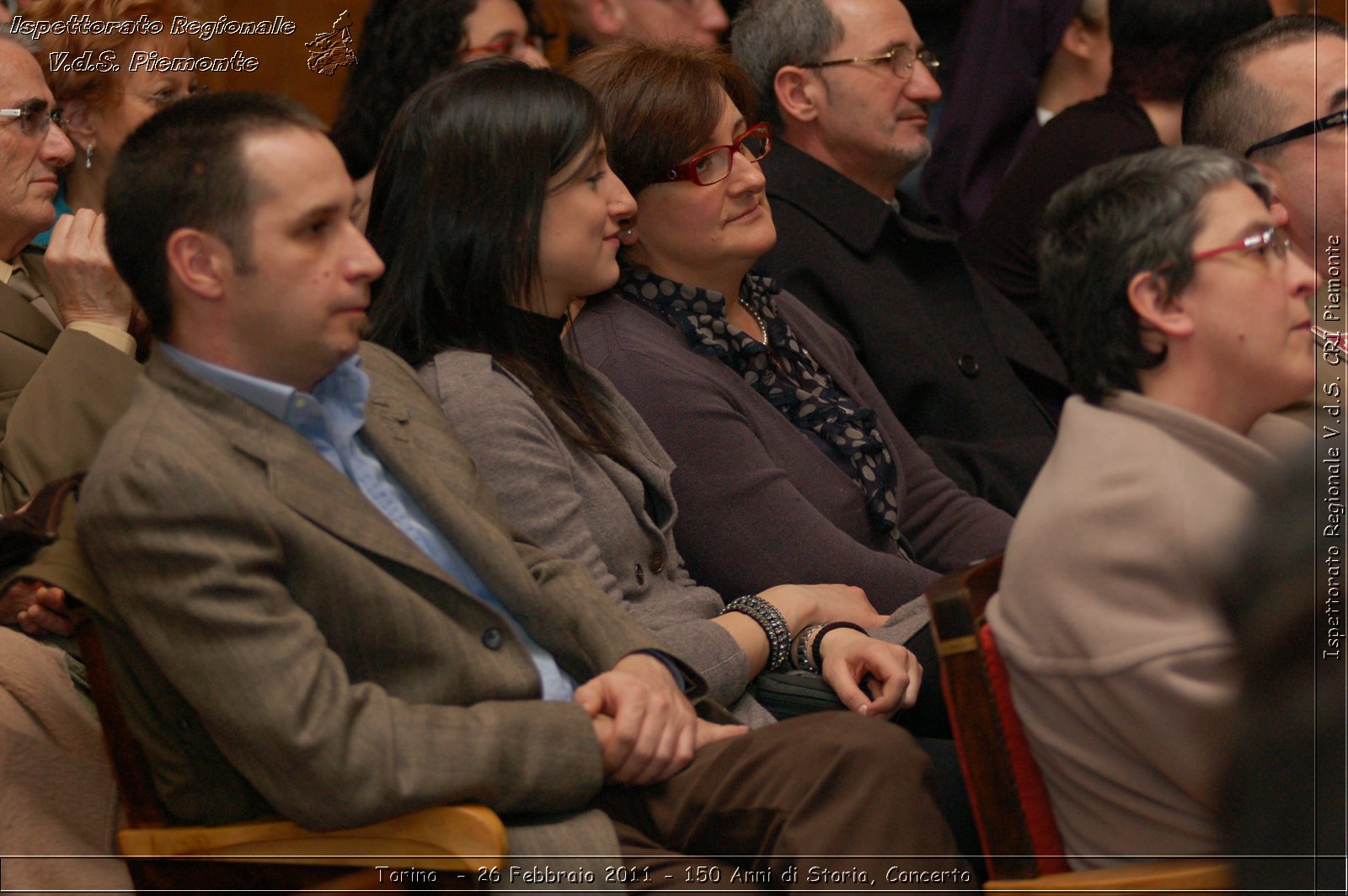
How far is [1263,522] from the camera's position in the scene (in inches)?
41.5

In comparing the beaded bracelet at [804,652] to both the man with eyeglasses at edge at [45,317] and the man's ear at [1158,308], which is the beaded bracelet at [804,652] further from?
the man with eyeglasses at edge at [45,317]

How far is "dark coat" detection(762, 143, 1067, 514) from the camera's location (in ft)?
10.1

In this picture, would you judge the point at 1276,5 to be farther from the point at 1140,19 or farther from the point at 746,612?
the point at 746,612

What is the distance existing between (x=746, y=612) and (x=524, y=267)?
2.03 ft

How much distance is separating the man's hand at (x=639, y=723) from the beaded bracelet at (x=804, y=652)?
1.20 feet

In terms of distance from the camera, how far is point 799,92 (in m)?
3.39

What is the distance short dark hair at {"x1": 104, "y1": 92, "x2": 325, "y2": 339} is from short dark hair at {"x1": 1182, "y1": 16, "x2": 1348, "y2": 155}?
1693mm

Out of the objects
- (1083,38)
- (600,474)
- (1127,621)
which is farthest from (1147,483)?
(1083,38)

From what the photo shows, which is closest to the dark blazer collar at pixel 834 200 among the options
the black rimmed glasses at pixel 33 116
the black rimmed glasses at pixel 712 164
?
the black rimmed glasses at pixel 712 164

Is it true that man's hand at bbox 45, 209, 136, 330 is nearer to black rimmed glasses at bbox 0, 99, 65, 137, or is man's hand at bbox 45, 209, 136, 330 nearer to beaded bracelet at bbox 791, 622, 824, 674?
black rimmed glasses at bbox 0, 99, 65, 137

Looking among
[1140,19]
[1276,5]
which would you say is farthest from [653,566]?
[1276,5]

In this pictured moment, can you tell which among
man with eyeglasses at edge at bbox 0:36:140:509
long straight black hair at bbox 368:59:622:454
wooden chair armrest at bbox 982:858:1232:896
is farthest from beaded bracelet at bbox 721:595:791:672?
man with eyeglasses at edge at bbox 0:36:140:509

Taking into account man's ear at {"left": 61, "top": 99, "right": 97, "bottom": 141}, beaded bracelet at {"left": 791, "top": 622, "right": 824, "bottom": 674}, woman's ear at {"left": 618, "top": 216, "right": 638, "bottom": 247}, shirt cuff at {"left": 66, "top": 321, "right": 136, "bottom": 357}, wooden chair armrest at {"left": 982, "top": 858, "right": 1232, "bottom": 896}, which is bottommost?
beaded bracelet at {"left": 791, "top": 622, "right": 824, "bottom": 674}

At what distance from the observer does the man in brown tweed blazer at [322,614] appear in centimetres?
155
